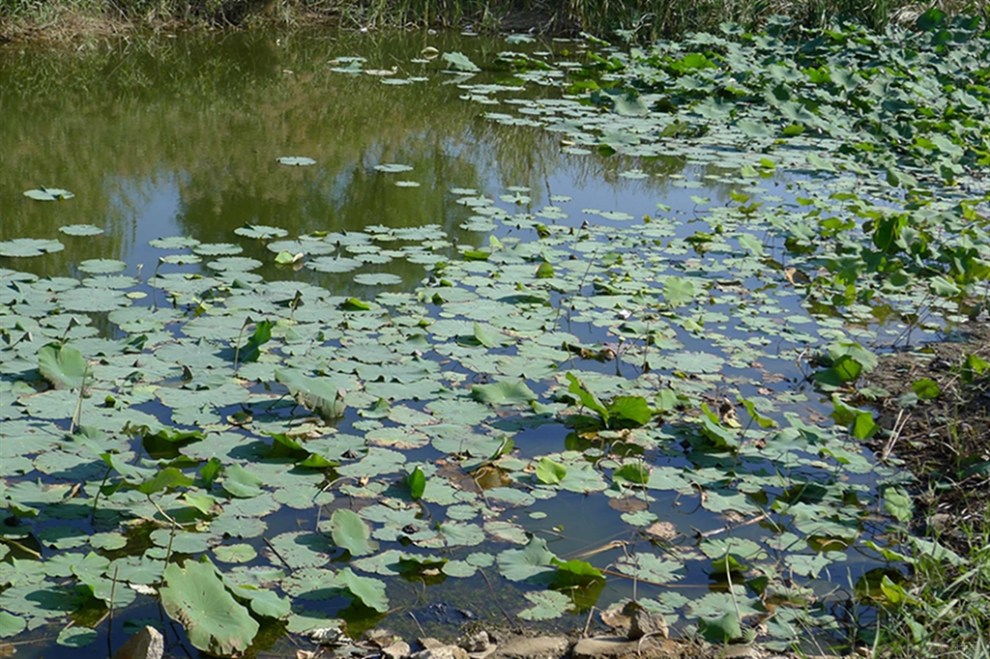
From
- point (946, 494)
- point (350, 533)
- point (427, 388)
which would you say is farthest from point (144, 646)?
point (946, 494)

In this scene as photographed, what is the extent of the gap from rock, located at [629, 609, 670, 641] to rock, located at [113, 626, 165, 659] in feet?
3.07

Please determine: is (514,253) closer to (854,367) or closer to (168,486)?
(854,367)

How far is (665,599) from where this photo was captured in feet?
9.07

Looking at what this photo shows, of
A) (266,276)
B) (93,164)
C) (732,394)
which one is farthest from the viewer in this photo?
(93,164)

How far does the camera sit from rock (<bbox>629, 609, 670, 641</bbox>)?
8.35 ft

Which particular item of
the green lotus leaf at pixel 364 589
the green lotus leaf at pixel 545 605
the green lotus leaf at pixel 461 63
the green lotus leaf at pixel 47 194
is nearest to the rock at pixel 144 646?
the green lotus leaf at pixel 364 589

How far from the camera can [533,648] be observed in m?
2.53

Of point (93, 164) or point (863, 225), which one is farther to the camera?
point (93, 164)

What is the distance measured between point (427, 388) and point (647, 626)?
1.30 metres

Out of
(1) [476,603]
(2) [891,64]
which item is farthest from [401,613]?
(2) [891,64]

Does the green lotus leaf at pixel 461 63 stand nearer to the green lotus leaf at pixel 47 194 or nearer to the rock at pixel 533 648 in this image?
the green lotus leaf at pixel 47 194

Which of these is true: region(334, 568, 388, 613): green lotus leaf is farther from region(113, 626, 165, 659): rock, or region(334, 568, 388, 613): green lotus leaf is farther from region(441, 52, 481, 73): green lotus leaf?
region(441, 52, 481, 73): green lotus leaf

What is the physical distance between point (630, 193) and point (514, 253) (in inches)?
61.6

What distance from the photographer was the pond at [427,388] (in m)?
2.73
